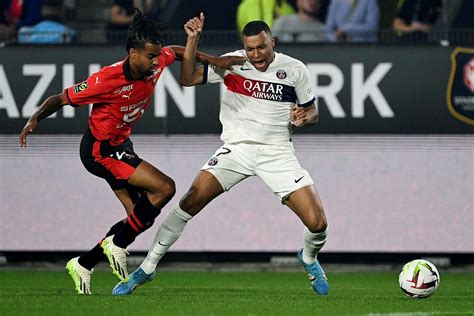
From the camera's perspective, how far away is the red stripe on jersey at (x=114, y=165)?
1052cm

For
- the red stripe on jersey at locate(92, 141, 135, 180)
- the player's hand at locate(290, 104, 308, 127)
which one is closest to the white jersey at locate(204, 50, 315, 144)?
the player's hand at locate(290, 104, 308, 127)

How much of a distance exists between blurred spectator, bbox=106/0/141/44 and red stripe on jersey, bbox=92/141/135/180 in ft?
13.9

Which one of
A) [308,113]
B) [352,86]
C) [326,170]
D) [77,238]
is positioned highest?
[308,113]

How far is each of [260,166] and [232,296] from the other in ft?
3.75

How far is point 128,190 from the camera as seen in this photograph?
10836 millimetres

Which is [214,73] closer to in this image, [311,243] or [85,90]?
[85,90]

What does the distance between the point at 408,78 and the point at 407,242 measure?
1.87 metres

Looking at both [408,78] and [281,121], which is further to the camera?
[408,78]

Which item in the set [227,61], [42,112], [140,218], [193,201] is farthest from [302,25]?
[42,112]

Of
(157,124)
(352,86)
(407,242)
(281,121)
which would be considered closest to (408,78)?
(352,86)

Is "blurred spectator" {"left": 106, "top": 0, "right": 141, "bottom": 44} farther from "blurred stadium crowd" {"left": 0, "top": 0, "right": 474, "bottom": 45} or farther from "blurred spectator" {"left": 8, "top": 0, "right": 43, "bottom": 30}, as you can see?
"blurred spectator" {"left": 8, "top": 0, "right": 43, "bottom": 30}

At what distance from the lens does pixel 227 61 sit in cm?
1067

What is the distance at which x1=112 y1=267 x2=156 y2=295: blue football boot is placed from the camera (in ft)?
33.7

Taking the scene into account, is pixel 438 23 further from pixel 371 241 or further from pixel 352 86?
pixel 371 241
